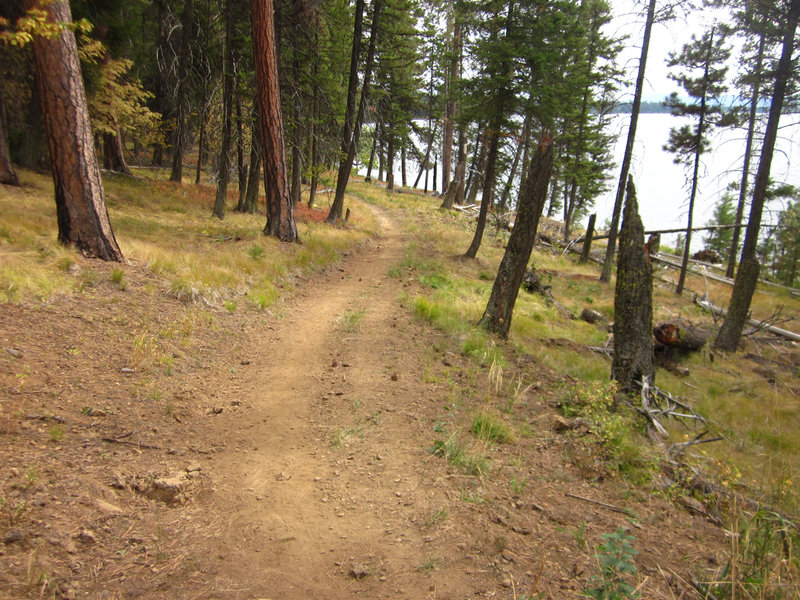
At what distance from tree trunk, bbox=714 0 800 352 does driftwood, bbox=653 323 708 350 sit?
1931 millimetres

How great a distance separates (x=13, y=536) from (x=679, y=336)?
42.8 ft

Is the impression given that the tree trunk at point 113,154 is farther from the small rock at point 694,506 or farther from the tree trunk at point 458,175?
the small rock at point 694,506

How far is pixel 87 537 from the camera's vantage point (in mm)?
2936

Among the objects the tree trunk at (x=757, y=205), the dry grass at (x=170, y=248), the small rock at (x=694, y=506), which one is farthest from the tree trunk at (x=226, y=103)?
the tree trunk at (x=757, y=205)

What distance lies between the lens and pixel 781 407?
29.0ft

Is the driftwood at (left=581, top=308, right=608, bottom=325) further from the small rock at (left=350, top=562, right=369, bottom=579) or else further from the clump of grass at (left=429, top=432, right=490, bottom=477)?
the small rock at (left=350, top=562, right=369, bottom=579)

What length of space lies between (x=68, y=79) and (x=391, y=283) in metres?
7.67

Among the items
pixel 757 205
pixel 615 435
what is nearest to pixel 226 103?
pixel 615 435

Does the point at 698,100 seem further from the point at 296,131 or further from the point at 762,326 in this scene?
the point at 296,131

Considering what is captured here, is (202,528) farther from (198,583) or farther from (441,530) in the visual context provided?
(441,530)

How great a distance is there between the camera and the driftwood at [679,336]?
1115 centimetres

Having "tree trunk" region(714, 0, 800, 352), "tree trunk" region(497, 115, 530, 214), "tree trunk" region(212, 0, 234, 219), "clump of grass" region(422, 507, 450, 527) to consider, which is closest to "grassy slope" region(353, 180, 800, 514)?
"tree trunk" region(714, 0, 800, 352)

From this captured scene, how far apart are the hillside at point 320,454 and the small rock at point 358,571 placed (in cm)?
3

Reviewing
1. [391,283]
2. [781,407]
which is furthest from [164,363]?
[781,407]
